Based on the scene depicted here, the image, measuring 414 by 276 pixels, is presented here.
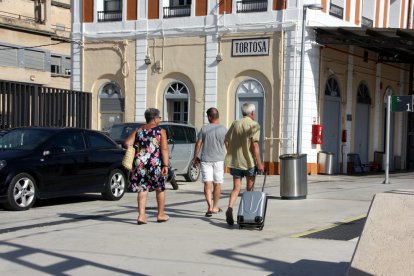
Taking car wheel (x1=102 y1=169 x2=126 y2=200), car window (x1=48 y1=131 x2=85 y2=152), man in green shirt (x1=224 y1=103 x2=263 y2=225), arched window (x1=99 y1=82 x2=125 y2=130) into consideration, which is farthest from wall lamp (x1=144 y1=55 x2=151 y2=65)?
man in green shirt (x1=224 y1=103 x2=263 y2=225)

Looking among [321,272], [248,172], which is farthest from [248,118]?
[321,272]

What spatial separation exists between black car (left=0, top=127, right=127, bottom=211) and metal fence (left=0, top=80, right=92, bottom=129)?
600 centimetres

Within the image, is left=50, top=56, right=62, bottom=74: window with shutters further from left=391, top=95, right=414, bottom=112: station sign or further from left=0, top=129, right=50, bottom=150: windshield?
left=0, top=129, right=50, bottom=150: windshield

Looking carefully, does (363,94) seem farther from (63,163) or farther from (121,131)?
(63,163)

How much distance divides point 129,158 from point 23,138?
3.60m

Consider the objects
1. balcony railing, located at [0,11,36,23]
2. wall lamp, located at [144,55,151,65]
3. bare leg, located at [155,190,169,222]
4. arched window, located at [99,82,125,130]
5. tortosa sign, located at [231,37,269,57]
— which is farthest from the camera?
balcony railing, located at [0,11,36,23]

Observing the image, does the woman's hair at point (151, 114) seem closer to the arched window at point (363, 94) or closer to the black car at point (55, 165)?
the black car at point (55, 165)

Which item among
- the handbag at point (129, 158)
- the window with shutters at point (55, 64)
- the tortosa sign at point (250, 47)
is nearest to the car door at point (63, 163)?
the handbag at point (129, 158)

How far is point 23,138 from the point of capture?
12148 millimetres

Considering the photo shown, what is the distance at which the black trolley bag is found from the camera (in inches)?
360

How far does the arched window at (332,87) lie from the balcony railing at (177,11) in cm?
601

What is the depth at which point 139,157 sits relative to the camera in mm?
9438

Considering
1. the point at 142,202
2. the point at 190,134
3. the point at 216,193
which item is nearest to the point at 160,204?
the point at 142,202

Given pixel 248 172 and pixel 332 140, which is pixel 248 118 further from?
pixel 332 140
